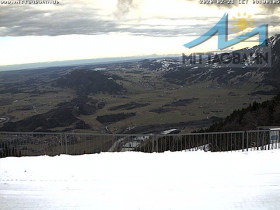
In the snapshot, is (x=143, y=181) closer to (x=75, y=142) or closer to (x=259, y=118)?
(x=75, y=142)

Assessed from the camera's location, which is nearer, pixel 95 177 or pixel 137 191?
pixel 137 191

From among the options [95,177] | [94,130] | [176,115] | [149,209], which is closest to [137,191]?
[149,209]

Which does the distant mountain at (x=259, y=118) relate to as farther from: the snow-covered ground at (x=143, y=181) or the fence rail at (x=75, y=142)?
the snow-covered ground at (x=143, y=181)

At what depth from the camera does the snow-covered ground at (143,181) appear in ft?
25.5

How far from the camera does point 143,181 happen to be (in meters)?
9.15

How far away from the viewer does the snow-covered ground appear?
7.78 metres

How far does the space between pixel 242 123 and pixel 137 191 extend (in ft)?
171

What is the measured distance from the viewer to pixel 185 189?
8.48 metres

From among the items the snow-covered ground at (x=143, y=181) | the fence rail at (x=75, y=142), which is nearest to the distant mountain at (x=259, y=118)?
the fence rail at (x=75, y=142)

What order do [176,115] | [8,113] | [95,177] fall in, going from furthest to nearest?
1. [8,113]
2. [176,115]
3. [95,177]

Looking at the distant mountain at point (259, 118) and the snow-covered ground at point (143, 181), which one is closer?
the snow-covered ground at point (143, 181)

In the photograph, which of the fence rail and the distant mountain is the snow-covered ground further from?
the distant mountain

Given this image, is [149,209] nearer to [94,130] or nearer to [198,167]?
[198,167]

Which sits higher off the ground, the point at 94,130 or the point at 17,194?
the point at 17,194
